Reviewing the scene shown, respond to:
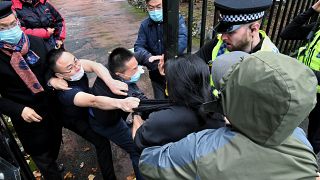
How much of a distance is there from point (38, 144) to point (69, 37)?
16.8 feet

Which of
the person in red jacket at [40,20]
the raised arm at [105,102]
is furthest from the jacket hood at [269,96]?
the person in red jacket at [40,20]

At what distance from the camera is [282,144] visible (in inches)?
55.8

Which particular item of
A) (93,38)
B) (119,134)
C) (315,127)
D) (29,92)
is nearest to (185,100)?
(119,134)

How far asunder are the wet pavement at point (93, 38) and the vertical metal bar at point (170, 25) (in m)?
1.87

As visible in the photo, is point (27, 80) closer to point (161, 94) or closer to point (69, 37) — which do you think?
point (161, 94)

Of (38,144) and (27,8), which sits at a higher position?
(27,8)

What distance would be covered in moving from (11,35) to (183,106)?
1710 millimetres

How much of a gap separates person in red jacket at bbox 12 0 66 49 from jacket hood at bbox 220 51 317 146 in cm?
331

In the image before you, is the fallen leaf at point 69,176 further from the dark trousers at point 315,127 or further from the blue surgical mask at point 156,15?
the dark trousers at point 315,127

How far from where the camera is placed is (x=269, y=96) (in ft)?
4.04

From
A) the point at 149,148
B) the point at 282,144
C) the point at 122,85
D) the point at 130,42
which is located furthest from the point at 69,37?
the point at 282,144

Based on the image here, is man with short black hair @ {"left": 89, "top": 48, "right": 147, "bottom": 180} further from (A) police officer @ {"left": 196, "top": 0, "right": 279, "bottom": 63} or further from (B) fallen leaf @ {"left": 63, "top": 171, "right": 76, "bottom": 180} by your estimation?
(B) fallen leaf @ {"left": 63, "top": 171, "right": 76, "bottom": 180}

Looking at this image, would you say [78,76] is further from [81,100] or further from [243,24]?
[243,24]

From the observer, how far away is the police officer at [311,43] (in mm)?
2648
